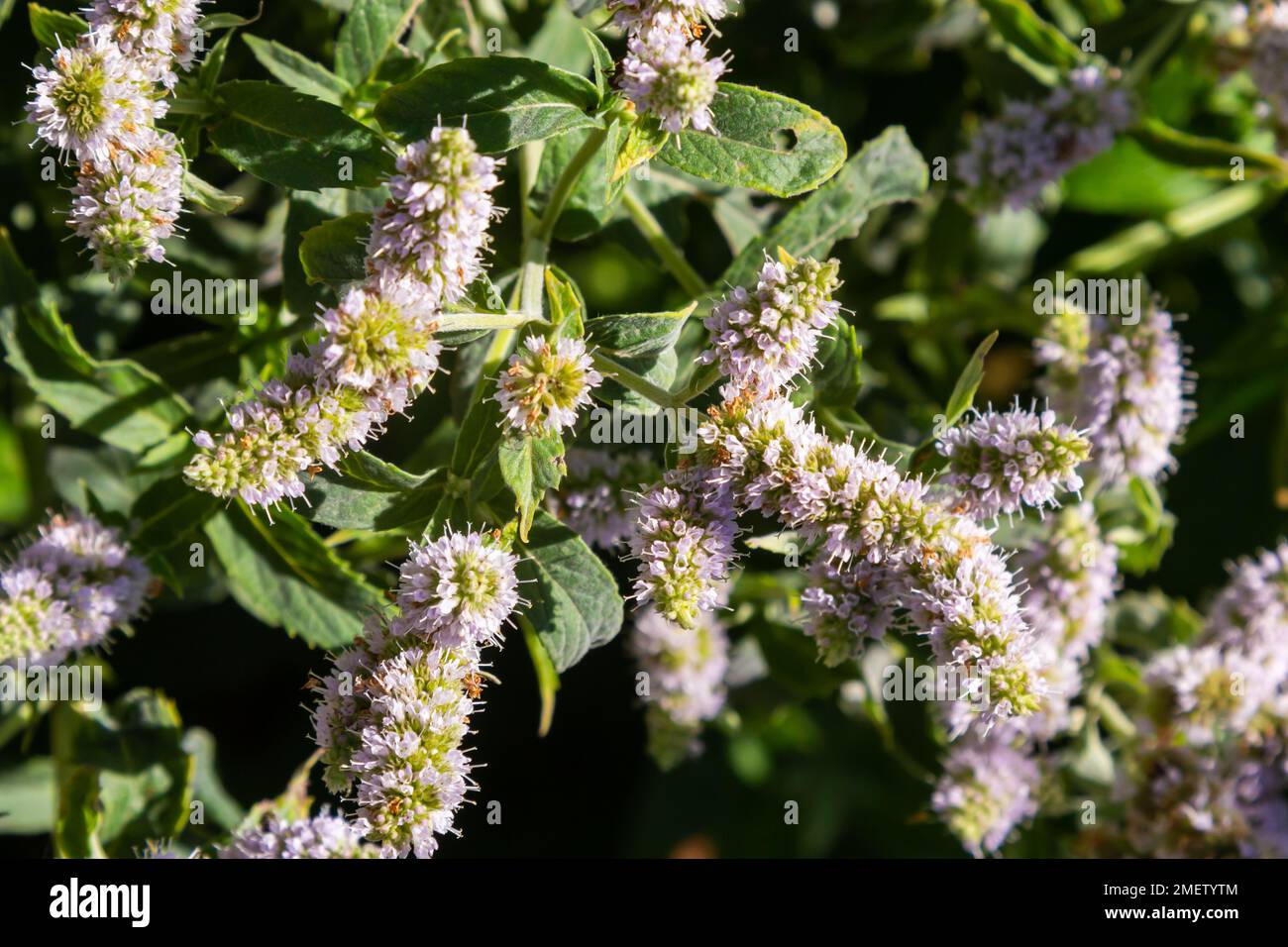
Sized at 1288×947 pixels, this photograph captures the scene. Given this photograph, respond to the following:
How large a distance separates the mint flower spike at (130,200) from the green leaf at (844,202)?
94 centimetres

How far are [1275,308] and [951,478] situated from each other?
5.38 ft

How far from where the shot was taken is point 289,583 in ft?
7.28

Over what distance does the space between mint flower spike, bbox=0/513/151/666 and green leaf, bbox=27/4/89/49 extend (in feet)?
2.86

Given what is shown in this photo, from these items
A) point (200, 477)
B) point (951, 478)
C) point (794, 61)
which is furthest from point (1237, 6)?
point (200, 477)

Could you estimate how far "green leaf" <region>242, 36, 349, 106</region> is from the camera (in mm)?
1969

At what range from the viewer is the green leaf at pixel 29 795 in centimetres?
272

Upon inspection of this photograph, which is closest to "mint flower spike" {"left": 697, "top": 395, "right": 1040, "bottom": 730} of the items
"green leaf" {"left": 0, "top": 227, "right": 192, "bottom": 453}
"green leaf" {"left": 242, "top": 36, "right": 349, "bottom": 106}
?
"green leaf" {"left": 242, "top": 36, "right": 349, "bottom": 106}

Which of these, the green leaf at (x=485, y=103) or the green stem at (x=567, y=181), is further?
the green stem at (x=567, y=181)

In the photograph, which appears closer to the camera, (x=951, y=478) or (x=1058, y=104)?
(x=951, y=478)

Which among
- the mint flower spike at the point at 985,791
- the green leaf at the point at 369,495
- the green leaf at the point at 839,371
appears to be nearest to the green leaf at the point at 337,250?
the green leaf at the point at 369,495

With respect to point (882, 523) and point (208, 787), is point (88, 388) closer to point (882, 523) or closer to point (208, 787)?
point (208, 787)

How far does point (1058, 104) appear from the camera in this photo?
265 centimetres
